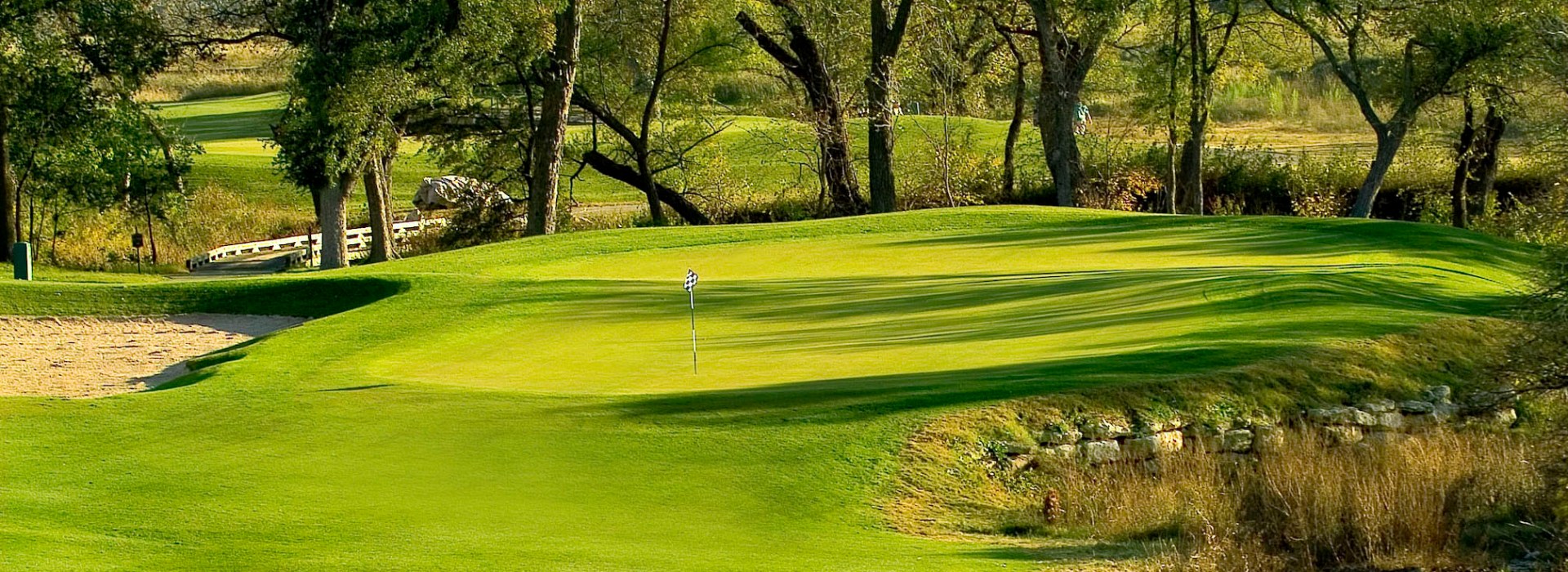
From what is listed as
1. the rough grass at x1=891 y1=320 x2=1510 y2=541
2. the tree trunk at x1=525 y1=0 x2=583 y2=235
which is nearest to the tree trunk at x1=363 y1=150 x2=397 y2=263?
the tree trunk at x1=525 y1=0 x2=583 y2=235

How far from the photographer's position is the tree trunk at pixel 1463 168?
34969mm

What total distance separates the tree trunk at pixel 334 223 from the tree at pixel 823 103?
1054 centimetres

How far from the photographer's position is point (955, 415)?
11.8 m

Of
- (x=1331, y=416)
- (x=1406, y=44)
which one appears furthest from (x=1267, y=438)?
(x=1406, y=44)

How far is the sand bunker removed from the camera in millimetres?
14961

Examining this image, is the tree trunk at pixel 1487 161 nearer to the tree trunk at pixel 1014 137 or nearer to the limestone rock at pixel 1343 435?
the tree trunk at pixel 1014 137

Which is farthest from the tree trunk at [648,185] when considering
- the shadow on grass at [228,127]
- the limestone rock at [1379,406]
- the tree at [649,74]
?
the limestone rock at [1379,406]

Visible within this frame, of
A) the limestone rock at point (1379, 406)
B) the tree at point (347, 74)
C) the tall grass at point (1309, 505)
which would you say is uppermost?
the tree at point (347, 74)

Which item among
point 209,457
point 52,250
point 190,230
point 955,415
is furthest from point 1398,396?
point 190,230

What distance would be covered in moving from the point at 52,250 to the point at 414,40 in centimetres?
1351

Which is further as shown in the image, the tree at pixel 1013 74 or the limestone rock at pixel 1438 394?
the tree at pixel 1013 74

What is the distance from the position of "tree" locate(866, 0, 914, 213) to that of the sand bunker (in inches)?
768

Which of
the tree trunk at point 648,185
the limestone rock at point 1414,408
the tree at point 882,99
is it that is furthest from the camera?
the tree trunk at point 648,185

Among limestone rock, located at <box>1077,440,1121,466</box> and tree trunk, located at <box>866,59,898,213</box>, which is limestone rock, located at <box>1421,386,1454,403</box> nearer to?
limestone rock, located at <box>1077,440,1121,466</box>
